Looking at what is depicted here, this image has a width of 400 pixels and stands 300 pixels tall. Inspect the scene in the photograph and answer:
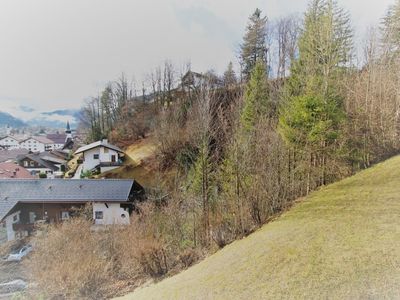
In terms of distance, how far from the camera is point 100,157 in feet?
63.4

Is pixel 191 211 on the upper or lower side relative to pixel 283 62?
lower

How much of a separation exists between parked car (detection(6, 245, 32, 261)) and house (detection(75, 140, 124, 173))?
32.4 ft

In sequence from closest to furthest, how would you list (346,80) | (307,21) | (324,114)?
(324,114) < (346,80) < (307,21)

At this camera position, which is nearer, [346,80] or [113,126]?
[346,80]

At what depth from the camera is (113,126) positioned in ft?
77.7

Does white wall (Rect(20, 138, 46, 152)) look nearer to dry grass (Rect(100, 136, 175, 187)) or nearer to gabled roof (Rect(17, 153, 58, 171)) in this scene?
gabled roof (Rect(17, 153, 58, 171))

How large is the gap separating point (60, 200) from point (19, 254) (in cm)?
416

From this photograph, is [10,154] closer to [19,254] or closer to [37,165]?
[37,165]

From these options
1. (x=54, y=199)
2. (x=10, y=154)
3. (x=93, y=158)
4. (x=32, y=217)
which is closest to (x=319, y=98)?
(x=54, y=199)

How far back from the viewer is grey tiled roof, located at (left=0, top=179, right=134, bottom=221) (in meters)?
12.8

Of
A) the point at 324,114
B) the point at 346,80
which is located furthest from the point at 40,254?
the point at 346,80

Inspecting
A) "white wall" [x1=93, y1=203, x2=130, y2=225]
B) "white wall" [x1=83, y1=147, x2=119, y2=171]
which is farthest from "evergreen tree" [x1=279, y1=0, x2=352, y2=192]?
"white wall" [x1=83, y1=147, x2=119, y2=171]

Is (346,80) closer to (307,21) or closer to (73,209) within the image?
(307,21)

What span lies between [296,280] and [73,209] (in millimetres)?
12173
